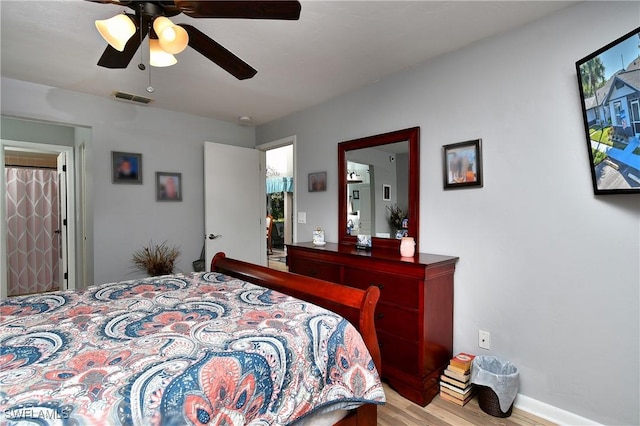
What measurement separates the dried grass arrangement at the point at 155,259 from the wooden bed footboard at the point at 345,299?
1882 mm

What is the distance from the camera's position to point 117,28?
142cm

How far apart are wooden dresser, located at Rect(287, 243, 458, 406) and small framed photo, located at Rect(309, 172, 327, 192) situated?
3.71 ft

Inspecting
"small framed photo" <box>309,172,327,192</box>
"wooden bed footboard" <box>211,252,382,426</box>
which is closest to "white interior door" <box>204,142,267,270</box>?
"small framed photo" <box>309,172,327,192</box>

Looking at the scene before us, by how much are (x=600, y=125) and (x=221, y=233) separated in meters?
3.56

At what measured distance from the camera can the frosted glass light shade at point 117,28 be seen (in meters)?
1.40

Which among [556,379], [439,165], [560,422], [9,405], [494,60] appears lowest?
[560,422]

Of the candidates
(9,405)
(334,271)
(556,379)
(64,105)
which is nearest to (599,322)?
(556,379)

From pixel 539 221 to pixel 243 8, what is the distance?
6.54ft

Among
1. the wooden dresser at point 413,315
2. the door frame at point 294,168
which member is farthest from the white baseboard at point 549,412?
the door frame at point 294,168

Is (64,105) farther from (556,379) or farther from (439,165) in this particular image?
(556,379)

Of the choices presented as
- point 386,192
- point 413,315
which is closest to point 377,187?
point 386,192

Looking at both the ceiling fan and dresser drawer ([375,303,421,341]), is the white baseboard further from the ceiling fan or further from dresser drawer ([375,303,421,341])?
the ceiling fan

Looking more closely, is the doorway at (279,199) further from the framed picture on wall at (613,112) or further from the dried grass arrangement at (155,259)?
the framed picture on wall at (613,112)

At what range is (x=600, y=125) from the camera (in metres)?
1.65
